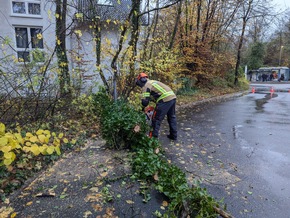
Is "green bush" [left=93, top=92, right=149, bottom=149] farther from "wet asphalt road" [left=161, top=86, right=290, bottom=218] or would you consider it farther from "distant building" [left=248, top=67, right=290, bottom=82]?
"distant building" [left=248, top=67, right=290, bottom=82]

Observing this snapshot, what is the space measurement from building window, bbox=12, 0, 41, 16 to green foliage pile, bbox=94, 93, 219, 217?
1255 cm

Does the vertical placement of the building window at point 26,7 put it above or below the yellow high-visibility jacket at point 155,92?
above

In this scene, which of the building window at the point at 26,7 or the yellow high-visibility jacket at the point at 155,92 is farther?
the building window at the point at 26,7

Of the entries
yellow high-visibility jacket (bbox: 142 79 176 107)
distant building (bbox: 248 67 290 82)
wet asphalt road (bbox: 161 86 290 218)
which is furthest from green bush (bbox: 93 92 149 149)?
distant building (bbox: 248 67 290 82)

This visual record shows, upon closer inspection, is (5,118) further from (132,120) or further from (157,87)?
(157,87)

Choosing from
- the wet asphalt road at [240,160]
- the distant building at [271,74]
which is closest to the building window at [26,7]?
the wet asphalt road at [240,160]

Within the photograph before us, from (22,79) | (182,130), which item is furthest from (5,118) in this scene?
(182,130)

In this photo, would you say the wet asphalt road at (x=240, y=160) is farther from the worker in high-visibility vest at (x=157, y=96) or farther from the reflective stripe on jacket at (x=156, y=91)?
the reflective stripe on jacket at (x=156, y=91)

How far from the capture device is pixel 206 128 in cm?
757

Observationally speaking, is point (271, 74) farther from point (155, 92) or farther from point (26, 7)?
point (155, 92)

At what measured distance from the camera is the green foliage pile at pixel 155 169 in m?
2.69

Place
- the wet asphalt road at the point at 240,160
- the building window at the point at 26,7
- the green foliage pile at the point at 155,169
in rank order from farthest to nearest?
the building window at the point at 26,7, the wet asphalt road at the point at 240,160, the green foliage pile at the point at 155,169

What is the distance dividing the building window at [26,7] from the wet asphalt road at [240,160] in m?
11.9

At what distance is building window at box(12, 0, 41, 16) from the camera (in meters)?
14.1
